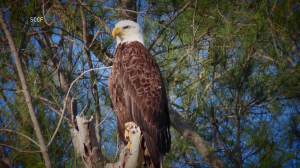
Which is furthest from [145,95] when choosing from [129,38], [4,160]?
[4,160]

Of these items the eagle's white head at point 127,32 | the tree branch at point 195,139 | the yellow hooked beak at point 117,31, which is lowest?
the tree branch at point 195,139

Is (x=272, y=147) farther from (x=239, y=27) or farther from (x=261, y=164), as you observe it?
(x=239, y=27)

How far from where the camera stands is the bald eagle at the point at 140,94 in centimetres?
293

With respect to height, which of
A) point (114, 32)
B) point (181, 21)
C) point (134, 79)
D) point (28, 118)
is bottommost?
point (28, 118)

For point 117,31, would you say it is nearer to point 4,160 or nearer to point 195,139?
point 195,139

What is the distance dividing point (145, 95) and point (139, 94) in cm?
5

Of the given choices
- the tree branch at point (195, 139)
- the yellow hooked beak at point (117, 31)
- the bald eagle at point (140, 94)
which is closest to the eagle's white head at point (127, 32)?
the yellow hooked beak at point (117, 31)

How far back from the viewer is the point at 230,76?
2945 mm

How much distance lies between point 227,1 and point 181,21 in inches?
18.6

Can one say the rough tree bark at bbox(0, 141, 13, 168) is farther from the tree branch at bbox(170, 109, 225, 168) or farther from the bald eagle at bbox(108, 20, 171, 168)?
the tree branch at bbox(170, 109, 225, 168)

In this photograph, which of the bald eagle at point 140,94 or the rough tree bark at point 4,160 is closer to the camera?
the bald eagle at point 140,94

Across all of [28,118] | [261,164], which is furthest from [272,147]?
[28,118]

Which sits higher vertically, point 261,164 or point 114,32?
point 114,32

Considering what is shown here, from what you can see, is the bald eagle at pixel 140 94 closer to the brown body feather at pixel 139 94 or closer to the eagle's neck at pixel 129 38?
the brown body feather at pixel 139 94
